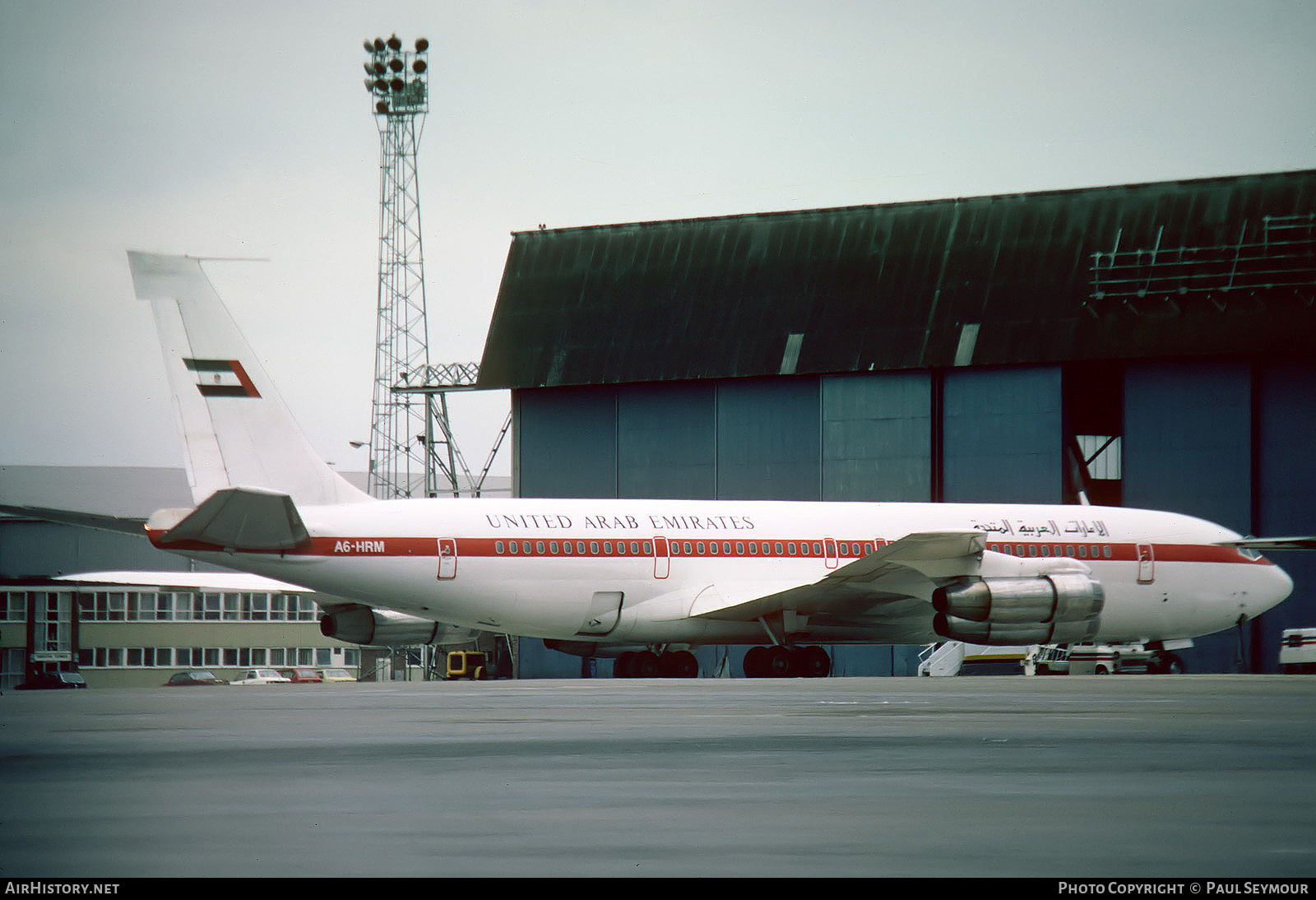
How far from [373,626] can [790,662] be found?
7.96 m

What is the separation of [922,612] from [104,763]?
23327mm

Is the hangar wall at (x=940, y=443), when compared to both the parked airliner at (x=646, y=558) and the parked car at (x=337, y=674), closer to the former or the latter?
the parked airliner at (x=646, y=558)

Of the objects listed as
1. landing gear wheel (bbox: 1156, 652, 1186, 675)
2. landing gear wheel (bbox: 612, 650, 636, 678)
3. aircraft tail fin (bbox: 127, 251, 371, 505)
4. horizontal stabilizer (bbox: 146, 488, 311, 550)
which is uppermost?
aircraft tail fin (bbox: 127, 251, 371, 505)

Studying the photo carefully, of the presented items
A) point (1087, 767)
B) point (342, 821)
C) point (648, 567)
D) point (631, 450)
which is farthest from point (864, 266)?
point (342, 821)

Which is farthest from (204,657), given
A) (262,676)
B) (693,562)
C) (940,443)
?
(693,562)

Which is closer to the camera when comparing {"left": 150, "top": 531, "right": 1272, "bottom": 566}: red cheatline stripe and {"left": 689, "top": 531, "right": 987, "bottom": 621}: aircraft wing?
{"left": 150, "top": 531, "right": 1272, "bottom": 566}: red cheatline stripe

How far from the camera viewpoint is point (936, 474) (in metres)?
45.9

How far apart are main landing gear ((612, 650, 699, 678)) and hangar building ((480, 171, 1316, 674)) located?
12.8 meters

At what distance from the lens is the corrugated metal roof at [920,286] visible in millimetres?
42812

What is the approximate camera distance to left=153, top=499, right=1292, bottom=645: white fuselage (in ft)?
91.7

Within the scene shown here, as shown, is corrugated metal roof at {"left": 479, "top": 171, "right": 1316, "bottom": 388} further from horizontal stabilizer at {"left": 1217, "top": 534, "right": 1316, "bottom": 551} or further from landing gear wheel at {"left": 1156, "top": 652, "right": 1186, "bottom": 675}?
horizontal stabilizer at {"left": 1217, "top": 534, "right": 1316, "bottom": 551}

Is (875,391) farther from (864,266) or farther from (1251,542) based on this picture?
(1251,542)

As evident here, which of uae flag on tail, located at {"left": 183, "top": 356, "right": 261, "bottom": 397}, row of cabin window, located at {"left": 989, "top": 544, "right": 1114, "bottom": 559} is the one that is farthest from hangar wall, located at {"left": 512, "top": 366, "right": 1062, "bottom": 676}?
uae flag on tail, located at {"left": 183, "top": 356, "right": 261, "bottom": 397}
